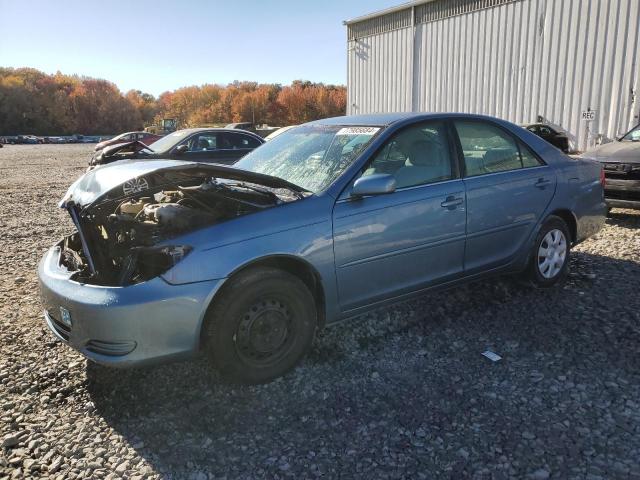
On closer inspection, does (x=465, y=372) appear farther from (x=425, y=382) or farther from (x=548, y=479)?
(x=548, y=479)

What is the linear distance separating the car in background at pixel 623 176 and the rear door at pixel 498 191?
326 cm

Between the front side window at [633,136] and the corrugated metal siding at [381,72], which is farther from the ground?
the corrugated metal siding at [381,72]

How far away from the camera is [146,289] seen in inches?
99.8

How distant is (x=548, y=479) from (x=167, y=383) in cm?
212

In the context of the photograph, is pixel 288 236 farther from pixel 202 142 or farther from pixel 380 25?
pixel 380 25

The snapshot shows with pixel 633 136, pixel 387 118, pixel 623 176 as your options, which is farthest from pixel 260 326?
pixel 633 136

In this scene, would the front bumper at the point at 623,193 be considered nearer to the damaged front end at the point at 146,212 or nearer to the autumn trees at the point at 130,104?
the damaged front end at the point at 146,212

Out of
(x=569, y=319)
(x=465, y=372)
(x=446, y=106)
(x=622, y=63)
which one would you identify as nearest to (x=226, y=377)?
(x=465, y=372)

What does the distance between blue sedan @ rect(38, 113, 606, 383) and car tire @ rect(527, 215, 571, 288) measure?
0.02m

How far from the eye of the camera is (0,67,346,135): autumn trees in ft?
303

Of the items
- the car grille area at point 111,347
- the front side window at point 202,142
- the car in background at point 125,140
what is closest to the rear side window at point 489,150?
the car grille area at point 111,347

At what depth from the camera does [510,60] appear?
17469 mm

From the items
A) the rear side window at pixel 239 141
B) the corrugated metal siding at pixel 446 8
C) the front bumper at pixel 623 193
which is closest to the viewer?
the front bumper at pixel 623 193

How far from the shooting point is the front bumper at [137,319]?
2504 millimetres
